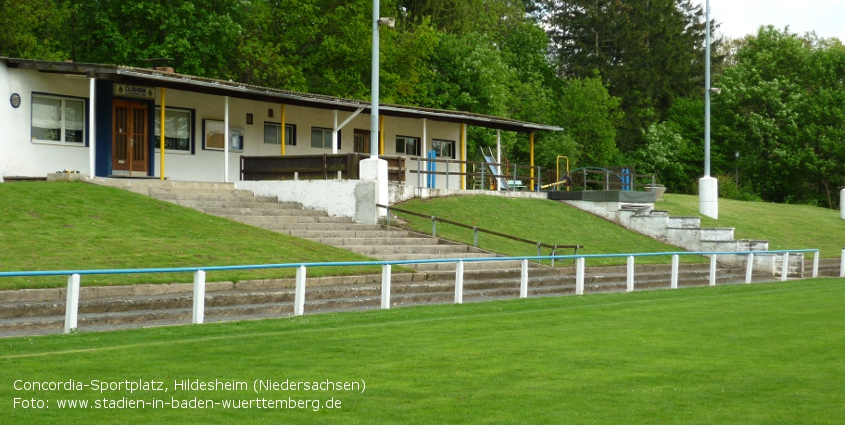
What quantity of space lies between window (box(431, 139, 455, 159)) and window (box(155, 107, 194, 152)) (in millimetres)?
12098

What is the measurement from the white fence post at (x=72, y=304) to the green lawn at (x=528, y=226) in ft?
50.6

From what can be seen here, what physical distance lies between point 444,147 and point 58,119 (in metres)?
17.2

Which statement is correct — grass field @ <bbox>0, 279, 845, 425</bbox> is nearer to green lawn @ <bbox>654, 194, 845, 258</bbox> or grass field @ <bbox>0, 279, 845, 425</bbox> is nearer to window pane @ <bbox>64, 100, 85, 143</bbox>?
window pane @ <bbox>64, 100, 85, 143</bbox>

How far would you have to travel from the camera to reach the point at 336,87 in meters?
47.4

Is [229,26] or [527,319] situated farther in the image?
[229,26]

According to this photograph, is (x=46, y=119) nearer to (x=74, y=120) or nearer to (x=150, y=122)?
(x=74, y=120)

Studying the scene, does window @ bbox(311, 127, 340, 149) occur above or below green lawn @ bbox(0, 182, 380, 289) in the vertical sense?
above

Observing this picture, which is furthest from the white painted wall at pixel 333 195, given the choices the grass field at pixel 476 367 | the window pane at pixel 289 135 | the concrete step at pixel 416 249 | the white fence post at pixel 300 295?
the white fence post at pixel 300 295

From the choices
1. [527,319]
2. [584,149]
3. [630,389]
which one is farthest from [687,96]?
[630,389]

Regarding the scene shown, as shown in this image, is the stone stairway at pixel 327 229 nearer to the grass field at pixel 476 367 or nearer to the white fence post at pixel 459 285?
the white fence post at pixel 459 285

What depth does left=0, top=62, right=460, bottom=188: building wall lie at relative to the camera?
89.4 ft

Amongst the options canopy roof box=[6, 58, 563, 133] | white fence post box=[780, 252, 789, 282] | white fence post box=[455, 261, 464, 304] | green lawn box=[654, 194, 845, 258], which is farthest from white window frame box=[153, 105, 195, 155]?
green lawn box=[654, 194, 845, 258]

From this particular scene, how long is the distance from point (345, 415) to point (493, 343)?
4.54 metres

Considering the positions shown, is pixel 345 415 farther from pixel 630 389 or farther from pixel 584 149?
pixel 584 149
